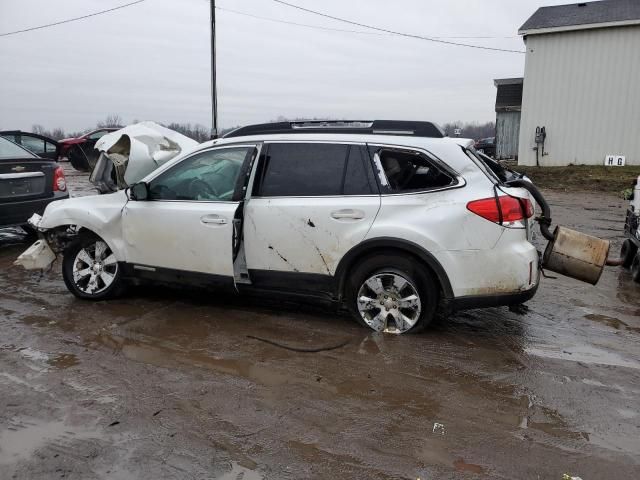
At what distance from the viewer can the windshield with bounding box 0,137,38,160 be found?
800 centimetres

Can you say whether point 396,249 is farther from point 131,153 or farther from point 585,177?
point 585,177

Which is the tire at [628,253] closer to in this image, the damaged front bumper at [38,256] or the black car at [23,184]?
the damaged front bumper at [38,256]

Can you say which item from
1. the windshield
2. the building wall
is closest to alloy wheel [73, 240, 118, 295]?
the windshield

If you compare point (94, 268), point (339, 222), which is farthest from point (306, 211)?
point (94, 268)

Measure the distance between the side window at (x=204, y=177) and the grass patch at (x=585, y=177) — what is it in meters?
13.9

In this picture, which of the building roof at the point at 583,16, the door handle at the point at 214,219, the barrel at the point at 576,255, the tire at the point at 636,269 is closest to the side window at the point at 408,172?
the barrel at the point at 576,255

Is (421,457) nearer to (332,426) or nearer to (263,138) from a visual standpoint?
(332,426)

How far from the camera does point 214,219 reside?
16.4 feet

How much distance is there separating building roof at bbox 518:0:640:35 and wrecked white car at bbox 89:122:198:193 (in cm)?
1741

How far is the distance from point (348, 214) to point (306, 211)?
369mm

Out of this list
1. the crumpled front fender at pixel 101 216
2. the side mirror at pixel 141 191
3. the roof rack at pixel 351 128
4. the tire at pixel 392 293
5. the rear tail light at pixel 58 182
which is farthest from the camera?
→ the rear tail light at pixel 58 182

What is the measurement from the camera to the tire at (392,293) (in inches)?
179

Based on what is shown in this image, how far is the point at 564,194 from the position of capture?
631 inches

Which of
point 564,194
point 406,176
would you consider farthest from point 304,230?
point 564,194
